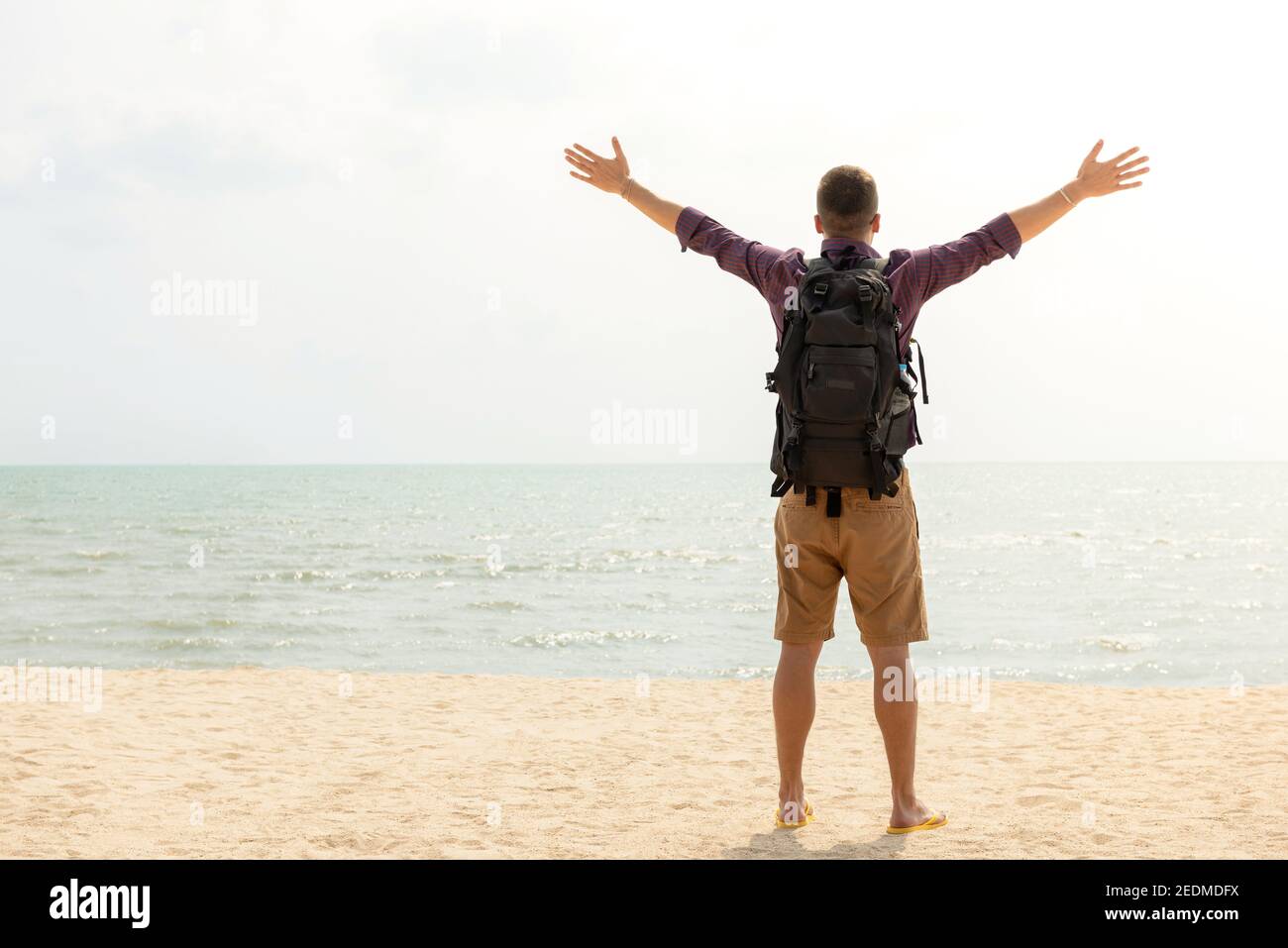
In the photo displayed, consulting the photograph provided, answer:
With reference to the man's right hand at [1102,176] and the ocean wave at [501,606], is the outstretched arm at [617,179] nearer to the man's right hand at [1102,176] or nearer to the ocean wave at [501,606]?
the man's right hand at [1102,176]

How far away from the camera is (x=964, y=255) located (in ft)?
12.7

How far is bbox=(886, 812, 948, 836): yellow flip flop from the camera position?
429 cm

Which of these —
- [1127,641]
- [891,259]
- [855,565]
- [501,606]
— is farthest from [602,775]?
[501,606]

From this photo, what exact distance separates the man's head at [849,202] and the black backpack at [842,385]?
0.68 ft

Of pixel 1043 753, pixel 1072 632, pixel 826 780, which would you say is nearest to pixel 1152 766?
pixel 1043 753

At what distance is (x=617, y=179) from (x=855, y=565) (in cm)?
176

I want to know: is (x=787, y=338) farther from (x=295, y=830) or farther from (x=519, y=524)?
(x=519, y=524)

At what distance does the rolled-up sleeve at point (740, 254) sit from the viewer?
4.01 metres

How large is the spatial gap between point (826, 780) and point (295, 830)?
8.59 feet

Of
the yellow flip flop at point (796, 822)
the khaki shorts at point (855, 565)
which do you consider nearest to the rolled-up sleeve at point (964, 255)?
the khaki shorts at point (855, 565)

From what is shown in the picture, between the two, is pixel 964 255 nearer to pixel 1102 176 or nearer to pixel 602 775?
pixel 1102 176

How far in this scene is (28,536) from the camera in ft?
93.9

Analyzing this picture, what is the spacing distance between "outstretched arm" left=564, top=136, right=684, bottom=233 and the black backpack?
2.44ft

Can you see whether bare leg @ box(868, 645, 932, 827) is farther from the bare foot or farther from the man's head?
the man's head
